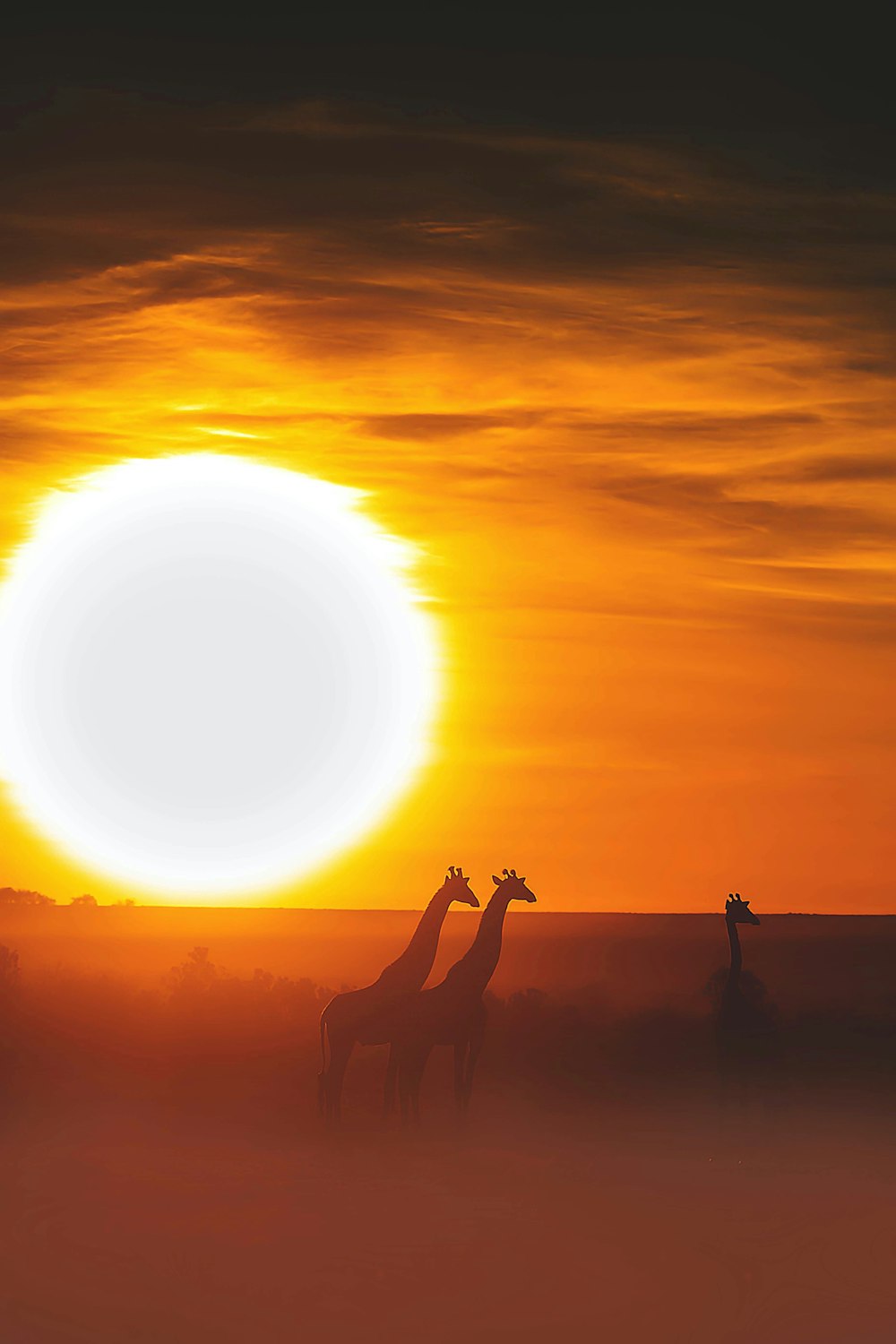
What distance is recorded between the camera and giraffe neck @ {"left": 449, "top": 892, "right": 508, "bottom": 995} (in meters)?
20.7

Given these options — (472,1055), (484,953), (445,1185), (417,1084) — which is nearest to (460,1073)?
A: (472,1055)

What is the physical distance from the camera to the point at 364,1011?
20938mm

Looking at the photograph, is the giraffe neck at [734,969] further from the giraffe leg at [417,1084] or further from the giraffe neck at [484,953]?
the giraffe leg at [417,1084]

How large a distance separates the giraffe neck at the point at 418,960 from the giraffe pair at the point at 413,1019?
0.01 m

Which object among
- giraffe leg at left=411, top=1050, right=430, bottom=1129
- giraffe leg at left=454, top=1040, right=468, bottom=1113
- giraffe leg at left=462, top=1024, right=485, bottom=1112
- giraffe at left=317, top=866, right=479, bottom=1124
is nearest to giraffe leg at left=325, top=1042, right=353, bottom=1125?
giraffe at left=317, top=866, right=479, bottom=1124

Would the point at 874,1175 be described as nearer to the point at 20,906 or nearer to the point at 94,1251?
the point at 94,1251

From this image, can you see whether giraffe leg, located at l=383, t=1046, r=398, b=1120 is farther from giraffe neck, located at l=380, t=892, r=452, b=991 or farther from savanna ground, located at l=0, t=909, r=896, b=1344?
giraffe neck, located at l=380, t=892, r=452, b=991

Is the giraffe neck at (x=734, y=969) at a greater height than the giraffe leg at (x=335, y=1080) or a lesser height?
greater

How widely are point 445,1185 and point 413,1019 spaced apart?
2789mm

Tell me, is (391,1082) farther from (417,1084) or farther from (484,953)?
(484,953)

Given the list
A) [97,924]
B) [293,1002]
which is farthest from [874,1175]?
[97,924]

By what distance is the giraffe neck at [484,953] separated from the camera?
2072cm

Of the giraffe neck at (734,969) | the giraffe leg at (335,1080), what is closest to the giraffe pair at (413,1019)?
the giraffe leg at (335,1080)

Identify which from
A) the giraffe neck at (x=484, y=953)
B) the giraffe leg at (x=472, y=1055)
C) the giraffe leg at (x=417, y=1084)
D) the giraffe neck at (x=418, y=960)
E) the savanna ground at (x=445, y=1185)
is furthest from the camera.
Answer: the giraffe neck at (x=418, y=960)
